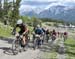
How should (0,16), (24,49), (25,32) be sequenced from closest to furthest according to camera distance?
(25,32)
(24,49)
(0,16)

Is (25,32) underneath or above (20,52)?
above

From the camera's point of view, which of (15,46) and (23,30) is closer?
(23,30)

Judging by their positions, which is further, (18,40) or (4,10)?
(4,10)

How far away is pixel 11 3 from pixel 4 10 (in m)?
5.25

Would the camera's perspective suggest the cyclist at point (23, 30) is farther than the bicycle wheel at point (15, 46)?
No

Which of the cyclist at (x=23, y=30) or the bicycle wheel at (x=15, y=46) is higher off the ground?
the cyclist at (x=23, y=30)

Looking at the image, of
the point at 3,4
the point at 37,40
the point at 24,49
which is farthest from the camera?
the point at 3,4

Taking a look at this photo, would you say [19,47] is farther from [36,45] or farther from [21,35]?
[36,45]

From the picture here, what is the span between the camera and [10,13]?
366ft

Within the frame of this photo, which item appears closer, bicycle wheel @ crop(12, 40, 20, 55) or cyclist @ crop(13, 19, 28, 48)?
cyclist @ crop(13, 19, 28, 48)

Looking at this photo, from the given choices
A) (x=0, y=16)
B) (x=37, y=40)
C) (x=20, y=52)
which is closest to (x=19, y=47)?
(x=20, y=52)

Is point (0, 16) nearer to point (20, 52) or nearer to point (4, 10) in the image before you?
point (4, 10)

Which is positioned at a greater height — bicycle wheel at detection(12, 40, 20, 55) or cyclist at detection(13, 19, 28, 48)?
cyclist at detection(13, 19, 28, 48)

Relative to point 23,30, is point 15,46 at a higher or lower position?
lower
